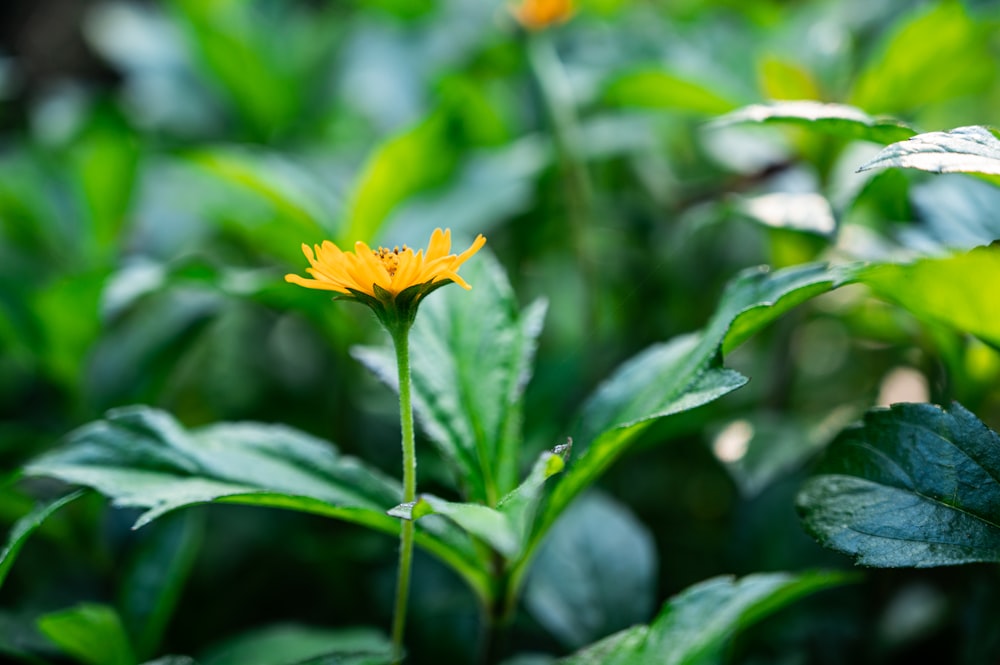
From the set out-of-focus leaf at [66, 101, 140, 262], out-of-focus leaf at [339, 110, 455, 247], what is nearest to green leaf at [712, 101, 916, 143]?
out-of-focus leaf at [339, 110, 455, 247]

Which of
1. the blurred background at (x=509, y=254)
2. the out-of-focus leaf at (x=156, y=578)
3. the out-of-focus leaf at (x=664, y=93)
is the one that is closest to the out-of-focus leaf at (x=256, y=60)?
the blurred background at (x=509, y=254)

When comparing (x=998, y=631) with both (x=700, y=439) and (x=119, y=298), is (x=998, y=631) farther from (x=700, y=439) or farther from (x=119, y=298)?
(x=119, y=298)

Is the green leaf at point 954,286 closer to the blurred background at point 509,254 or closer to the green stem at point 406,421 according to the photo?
the blurred background at point 509,254

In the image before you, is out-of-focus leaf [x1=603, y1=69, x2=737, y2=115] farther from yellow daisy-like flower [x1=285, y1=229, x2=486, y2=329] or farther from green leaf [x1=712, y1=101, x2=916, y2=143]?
yellow daisy-like flower [x1=285, y1=229, x2=486, y2=329]

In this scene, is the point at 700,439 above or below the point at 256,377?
below

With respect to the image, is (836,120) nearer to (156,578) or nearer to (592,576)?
(592,576)

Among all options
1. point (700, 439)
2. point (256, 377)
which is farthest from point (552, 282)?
point (256, 377)

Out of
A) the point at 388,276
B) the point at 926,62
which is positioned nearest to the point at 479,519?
the point at 388,276
